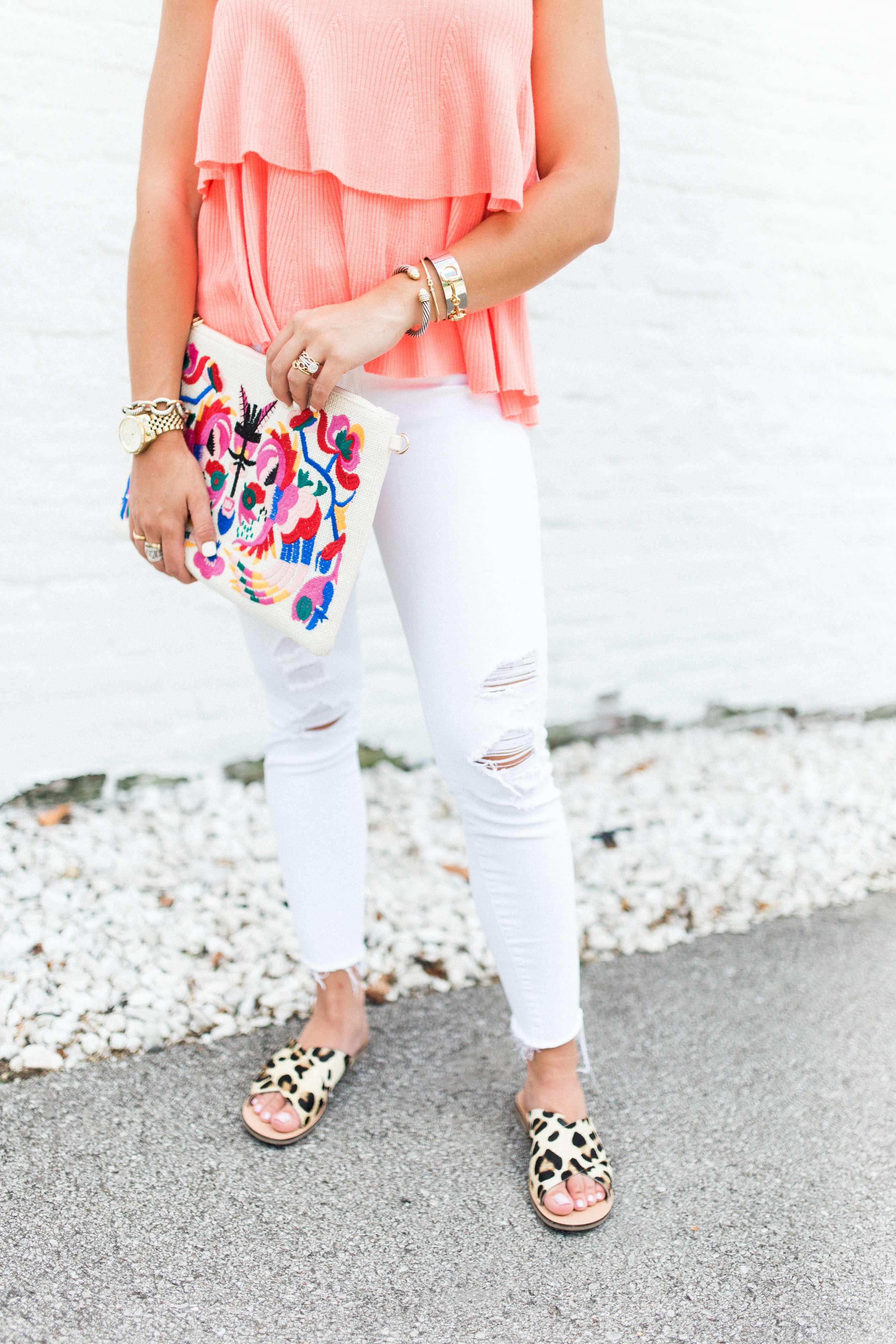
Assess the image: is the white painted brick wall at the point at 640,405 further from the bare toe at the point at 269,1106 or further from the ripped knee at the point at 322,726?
the bare toe at the point at 269,1106

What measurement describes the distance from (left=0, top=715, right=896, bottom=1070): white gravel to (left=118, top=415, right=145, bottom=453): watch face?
108 centimetres

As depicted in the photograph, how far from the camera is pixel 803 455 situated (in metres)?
2.93

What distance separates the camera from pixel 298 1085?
1.57 m

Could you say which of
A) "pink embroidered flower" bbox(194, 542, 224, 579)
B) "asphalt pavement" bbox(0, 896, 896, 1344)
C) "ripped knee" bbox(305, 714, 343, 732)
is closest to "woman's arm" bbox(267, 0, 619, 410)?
"pink embroidered flower" bbox(194, 542, 224, 579)

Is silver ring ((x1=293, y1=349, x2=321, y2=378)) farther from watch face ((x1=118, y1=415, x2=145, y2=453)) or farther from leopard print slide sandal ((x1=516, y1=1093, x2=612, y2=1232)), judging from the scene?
leopard print slide sandal ((x1=516, y1=1093, x2=612, y2=1232))

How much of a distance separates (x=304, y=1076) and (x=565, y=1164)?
0.45 meters

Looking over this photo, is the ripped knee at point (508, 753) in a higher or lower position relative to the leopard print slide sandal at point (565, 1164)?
higher

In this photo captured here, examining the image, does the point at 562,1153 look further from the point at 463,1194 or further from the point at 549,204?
the point at 549,204

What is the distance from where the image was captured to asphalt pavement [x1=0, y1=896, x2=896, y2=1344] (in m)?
1.25

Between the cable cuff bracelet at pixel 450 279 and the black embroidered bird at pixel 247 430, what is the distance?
0.26m

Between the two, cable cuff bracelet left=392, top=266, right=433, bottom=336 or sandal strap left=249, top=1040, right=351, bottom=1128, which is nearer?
cable cuff bracelet left=392, top=266, right=433, bottom=336

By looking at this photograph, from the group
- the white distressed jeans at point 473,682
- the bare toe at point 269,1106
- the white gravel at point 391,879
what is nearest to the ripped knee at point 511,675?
the white distressed jeans at point 473,682

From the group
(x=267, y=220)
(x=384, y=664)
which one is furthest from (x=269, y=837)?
(x=267, y=220)

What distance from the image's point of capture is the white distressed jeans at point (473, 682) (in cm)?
126
